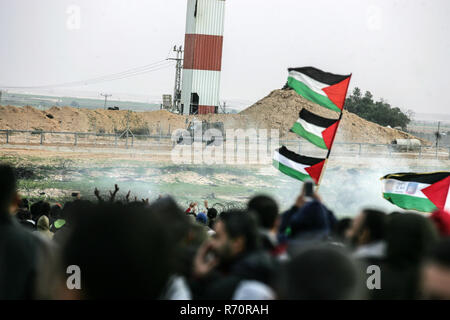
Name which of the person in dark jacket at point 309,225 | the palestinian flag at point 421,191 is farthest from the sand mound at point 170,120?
the person in dark jacket at point 309,225

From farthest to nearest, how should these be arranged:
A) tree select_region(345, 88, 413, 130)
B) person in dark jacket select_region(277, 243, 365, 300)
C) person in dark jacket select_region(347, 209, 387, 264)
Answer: tree select_region(345, 88, 413, 130)
person in dark jacket select_region(347, 209, 387, 264)
person in dark jacket select_region(277, 243, 365, 300)

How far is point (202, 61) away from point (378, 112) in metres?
28.1

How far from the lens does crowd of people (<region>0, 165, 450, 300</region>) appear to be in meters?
1.67

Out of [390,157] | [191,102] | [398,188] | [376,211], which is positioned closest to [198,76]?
[191,102]

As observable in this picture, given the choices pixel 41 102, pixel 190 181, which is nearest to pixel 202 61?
pixel 190 181

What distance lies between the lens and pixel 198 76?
40.2 metres

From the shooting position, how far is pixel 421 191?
857cm

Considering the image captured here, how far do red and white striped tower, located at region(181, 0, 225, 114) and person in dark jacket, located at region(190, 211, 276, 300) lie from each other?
37.0 meters

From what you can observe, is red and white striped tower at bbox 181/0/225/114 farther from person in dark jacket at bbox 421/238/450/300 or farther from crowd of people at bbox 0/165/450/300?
person in dark jacket at bbox 421/238/450/300

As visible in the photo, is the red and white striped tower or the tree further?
the tree

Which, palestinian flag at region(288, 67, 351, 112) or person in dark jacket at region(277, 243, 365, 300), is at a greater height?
palestinian flag at region(288, 67, 351, 112)

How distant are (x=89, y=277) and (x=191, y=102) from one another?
38.4 m

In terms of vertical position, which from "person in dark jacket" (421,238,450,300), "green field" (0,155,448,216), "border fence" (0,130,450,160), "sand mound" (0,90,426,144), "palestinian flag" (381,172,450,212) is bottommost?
"green field" (0,155,448,216)

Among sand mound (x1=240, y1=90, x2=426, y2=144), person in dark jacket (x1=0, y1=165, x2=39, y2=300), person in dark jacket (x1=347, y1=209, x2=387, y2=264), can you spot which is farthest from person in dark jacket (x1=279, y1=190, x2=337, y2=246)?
sand mound (x1=240, y1=90, x2=426, y2=144)
